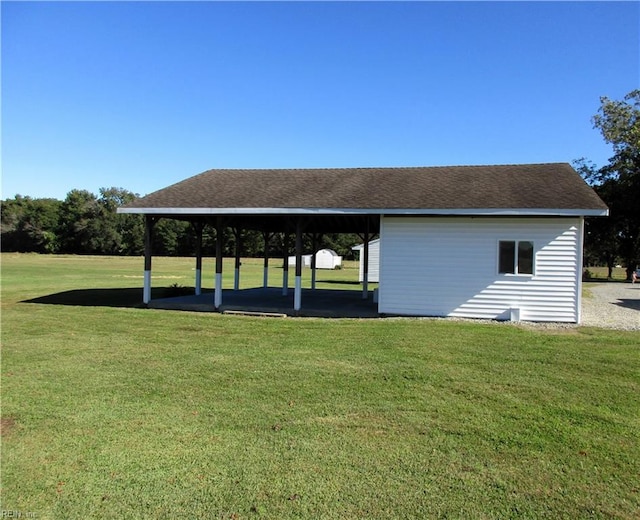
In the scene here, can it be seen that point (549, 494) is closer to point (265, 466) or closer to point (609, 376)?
point (265, 466)

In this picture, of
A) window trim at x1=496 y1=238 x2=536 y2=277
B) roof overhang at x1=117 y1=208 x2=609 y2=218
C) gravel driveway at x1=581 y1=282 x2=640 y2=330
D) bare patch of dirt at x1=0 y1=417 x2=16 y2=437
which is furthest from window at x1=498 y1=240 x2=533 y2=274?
bare patch of dirt at x1=0 y1=417 x2=16 y2=437

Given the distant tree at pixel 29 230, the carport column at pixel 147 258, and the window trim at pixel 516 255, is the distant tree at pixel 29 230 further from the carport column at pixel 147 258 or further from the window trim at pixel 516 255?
the window trim at pixel 516 255

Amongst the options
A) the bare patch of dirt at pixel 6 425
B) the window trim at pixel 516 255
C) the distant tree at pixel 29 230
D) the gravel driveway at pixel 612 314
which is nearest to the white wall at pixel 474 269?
the window trim at pixel 516 255

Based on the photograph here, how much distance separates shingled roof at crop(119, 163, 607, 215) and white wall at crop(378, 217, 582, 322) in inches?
21.5

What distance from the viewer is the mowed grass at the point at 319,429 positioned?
137 inches

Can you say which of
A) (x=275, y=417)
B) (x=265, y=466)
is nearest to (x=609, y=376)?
(x=275, y=417)

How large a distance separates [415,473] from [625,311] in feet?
46.2

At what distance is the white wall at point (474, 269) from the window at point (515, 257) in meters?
0.13

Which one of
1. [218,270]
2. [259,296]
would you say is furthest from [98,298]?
[259,296]

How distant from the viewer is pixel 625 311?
14.8 m

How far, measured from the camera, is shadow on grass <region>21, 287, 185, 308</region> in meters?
14.9

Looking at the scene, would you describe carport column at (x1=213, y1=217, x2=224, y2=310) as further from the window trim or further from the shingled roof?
the window trim

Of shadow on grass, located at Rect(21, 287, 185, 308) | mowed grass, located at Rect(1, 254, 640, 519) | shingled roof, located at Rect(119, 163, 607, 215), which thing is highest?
shingled roof, located at Rect(119, 163, 607, 215)

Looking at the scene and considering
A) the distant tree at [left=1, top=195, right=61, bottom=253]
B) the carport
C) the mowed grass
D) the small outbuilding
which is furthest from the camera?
the distant tree at [left=1, top=195, right=61, bottom=253]
